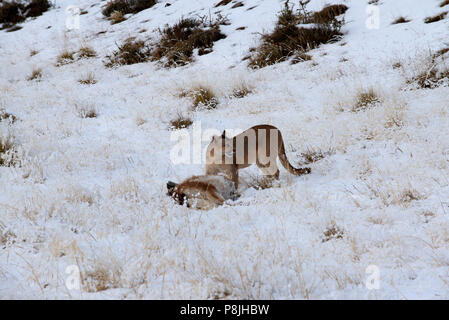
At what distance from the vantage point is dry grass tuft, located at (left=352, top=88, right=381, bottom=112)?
19.3 ft

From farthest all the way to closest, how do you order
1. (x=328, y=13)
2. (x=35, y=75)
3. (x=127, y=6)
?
1. (x=127, y=6)
2. (x=35, y=75)
3. (x=328, y=13)

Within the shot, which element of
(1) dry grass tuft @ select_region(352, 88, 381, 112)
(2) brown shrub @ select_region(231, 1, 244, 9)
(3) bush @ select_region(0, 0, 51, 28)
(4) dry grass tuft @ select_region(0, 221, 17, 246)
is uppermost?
(3) bush @ select_region(0, 0, 51, 28)

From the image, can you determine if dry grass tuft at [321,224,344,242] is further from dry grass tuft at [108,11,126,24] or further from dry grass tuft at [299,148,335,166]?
dry grass tuft at [108,11,126,24]

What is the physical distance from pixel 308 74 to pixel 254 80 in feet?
3.96

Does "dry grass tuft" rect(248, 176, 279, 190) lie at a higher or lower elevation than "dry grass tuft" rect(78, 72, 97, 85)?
lower

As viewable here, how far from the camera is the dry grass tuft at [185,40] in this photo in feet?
34.3

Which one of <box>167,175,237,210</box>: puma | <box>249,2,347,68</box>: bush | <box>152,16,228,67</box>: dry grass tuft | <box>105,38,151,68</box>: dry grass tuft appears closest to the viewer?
<box>167,175,237,210</box>: puma

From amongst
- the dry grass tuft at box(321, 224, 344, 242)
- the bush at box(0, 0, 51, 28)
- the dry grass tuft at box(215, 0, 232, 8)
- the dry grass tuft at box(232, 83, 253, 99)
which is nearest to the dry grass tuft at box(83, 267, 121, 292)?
the dry grass tuft at box(321, 224, 344, 242)

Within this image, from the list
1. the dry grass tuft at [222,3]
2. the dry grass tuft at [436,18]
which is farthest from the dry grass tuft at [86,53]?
the dry grass tuft at [436,18]

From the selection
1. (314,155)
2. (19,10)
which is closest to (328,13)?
(314,155)

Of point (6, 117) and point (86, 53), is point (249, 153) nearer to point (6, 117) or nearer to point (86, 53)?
point (6, 117)

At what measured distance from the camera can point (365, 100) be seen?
19.7 ft

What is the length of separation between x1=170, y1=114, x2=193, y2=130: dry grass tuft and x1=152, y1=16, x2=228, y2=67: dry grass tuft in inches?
140

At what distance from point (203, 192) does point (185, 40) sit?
27.4 ft
